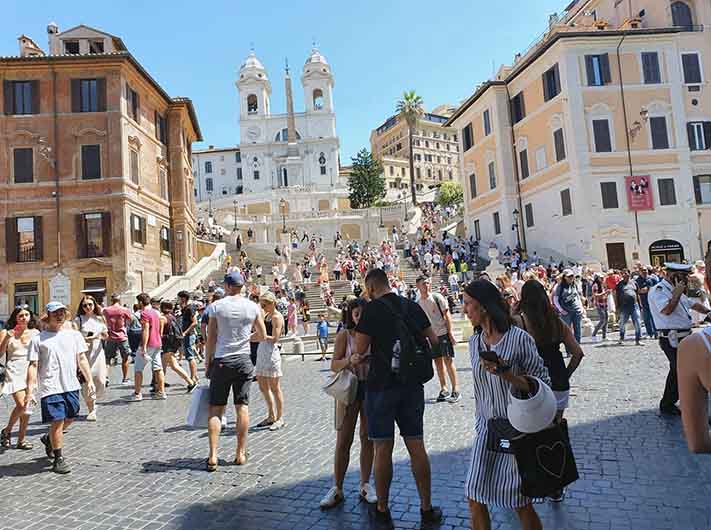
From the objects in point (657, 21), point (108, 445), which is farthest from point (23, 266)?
point (657, 21)

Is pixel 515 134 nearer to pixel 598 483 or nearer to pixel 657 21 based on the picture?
pixel 657 21

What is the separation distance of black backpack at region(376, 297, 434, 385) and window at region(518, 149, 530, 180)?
2996 cm

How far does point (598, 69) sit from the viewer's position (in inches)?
1094

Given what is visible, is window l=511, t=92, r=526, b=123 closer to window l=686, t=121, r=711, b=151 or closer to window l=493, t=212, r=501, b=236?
window l=493, t=212, r=501, b=236

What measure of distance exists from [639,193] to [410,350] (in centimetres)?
2776

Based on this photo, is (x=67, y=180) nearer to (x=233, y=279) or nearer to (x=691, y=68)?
(x=233, y=279)

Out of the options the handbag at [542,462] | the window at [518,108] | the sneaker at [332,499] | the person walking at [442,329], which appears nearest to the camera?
the handbag at [542,462]

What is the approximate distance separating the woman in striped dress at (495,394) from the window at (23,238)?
2745 cm

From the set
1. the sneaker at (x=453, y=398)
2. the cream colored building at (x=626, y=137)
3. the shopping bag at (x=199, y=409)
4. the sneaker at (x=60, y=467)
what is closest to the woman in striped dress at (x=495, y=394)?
the shopping bag at (x=199, y=409)

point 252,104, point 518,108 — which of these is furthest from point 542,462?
point 252,104

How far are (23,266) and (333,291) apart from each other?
14869 mm

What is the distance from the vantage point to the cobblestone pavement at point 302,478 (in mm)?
3828

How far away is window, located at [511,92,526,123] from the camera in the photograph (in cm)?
3152

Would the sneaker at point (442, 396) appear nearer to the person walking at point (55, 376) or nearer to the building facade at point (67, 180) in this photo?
the person walking at point (55, 376)
